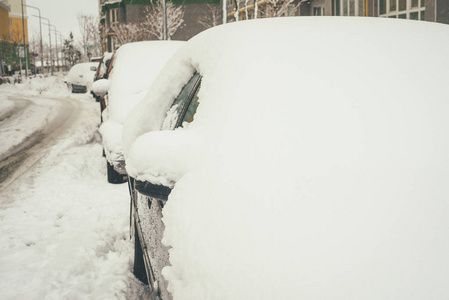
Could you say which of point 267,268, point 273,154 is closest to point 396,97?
point 273,154

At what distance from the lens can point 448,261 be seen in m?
1.20

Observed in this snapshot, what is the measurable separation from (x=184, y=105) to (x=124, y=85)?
376 cm

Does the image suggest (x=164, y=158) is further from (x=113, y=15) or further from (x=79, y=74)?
(x=113, y=15)

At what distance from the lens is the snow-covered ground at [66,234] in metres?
3.10

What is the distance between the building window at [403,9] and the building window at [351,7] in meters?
2.35

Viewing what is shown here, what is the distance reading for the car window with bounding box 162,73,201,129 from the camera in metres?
2.28

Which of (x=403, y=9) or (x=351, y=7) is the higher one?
(x=351, y=7)

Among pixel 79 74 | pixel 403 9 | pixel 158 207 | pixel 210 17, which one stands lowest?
pixel 158 207

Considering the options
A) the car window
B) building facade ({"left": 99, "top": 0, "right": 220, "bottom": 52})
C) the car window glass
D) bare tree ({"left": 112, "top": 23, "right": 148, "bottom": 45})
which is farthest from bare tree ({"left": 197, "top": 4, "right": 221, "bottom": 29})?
the car window glass

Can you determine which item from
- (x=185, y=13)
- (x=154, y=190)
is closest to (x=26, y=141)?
(x=154, y=190)

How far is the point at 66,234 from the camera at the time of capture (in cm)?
412

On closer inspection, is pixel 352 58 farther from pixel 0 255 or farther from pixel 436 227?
pixel 0 255

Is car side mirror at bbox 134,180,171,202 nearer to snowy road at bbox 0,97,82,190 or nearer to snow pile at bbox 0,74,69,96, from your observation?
snowy road at bbox 0,97,82,190

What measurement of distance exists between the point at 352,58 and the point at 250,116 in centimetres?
52
